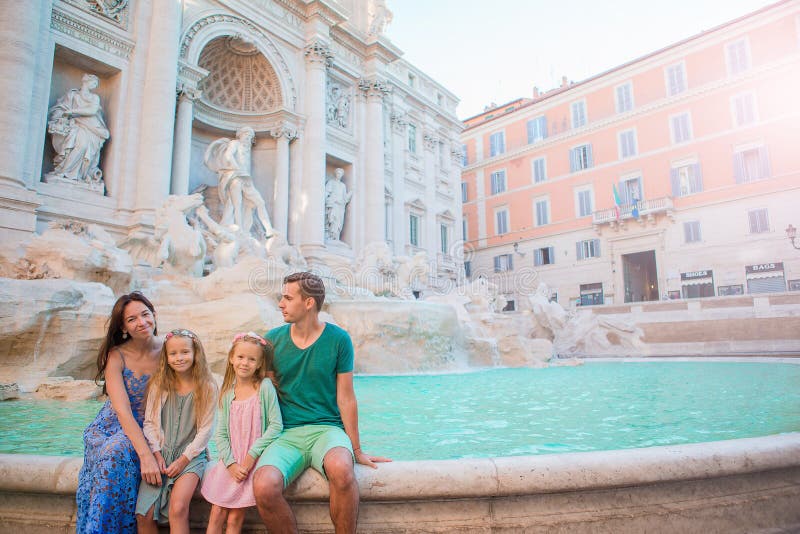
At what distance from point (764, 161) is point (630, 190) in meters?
5.14

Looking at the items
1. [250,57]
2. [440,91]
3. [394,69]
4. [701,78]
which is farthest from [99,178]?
[701,78]

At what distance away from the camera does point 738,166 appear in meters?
20.0

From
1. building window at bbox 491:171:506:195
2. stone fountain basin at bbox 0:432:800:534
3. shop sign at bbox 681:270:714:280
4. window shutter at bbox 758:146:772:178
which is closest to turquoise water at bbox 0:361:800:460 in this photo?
stone fountain basin at bbox 0:432:800:534

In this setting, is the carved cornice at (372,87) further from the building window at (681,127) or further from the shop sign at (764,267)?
the shop sign at (764,267)

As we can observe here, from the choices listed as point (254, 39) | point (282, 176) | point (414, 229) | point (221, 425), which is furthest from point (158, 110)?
point (414, 229)

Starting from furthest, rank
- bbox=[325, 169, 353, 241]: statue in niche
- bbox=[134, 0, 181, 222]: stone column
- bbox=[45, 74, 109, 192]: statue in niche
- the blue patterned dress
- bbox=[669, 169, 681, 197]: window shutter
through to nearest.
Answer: bbox=[669, 169, 681, 197]: window shutter < bbox=[325, 169, 353, 241]: statue in niche < bbox=[134, 0, 181, 222]: stone column < bbox=[45, 74, 109, 192]: statue in niche < the blue patterned dress

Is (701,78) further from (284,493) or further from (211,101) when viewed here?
(284,493)

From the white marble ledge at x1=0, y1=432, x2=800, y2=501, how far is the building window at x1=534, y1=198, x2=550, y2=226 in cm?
2512

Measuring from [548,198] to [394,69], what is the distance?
10187mm

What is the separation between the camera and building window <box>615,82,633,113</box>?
23797 millimetres

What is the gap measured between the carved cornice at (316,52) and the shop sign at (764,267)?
17.0 m

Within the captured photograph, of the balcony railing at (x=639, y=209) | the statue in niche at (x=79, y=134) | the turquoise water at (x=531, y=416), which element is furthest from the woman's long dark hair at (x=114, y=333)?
the balcony railing at (x=639, y=209)

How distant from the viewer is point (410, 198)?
22125 millimetres

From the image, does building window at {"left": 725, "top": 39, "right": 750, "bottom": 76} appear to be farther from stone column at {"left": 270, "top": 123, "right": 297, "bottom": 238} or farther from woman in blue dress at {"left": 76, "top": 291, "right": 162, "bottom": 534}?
woman in blue dress at {"left": 76, "top": 291, "right": 162, "bottom": 534}
